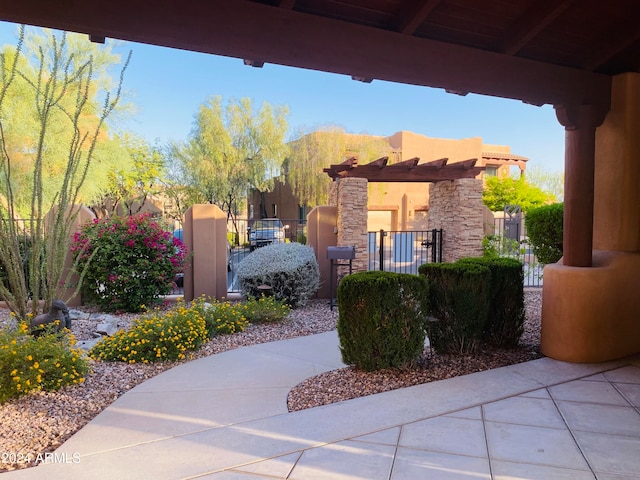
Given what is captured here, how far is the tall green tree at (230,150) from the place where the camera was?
76.1ft

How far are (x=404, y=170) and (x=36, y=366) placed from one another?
8084 mm

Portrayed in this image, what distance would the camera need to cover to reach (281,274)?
23.3ft

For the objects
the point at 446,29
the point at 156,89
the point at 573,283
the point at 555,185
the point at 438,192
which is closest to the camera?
the point at 446,29

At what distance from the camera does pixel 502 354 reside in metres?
4.64

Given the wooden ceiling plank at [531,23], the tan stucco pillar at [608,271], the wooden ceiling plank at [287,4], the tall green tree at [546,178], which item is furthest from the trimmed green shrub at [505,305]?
the tall green tree at [546,178]

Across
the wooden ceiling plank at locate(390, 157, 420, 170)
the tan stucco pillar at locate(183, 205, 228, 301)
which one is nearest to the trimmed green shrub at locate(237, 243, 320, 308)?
the tan stucco pillar at locate(183, 205, 228, 301)

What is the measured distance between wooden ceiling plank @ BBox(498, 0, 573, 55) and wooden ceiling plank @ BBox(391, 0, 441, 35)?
38.3 inches

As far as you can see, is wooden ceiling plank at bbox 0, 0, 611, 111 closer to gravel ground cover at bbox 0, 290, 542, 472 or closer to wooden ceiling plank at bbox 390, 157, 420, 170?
gravel ground cover at bbox 0, 290, 542, 472

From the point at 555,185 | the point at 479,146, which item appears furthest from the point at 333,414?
the point at 555,185

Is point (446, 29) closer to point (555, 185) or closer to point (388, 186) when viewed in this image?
point (388, 186)

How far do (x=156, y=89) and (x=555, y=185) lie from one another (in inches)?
1281

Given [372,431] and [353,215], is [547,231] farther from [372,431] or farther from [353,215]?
[372,431]

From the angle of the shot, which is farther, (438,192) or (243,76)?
(243,76)

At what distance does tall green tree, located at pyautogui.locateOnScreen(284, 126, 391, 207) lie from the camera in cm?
2506
